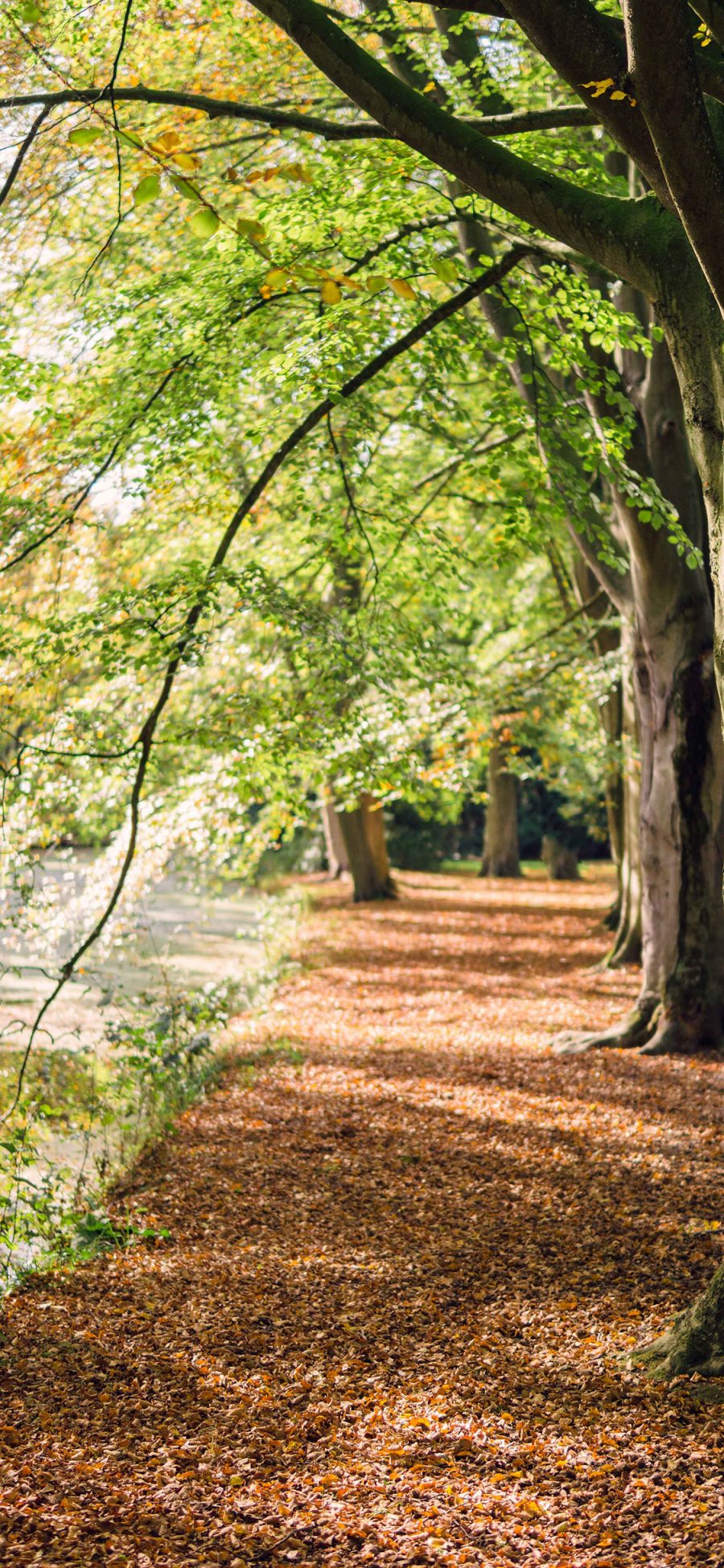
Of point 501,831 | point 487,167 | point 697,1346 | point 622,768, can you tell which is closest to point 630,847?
point 622,768

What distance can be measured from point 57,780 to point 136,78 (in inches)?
191

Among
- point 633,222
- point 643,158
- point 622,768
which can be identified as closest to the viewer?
point 643,158

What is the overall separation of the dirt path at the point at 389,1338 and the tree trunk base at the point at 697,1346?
14 cm

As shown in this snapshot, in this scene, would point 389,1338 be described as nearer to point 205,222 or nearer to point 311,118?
point 205,222

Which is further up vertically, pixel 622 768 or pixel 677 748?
pixel 622 768

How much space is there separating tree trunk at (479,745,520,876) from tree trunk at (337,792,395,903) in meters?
5.39

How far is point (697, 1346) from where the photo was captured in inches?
154

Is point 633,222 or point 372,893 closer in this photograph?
point 633,222

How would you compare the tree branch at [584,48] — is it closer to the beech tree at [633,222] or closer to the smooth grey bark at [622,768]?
the beech tree at [633,222]

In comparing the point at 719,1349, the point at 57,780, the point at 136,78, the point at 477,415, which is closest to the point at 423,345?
the point at 136,78

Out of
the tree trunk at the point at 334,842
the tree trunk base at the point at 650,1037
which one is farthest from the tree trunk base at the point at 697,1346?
the tree trunk at the point at 334,842

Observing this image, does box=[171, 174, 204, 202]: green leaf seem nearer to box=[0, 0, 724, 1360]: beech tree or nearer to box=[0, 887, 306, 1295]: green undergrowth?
box=[0, 0, 724, 1360]: beech tree

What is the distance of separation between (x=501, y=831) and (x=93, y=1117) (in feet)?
68.7

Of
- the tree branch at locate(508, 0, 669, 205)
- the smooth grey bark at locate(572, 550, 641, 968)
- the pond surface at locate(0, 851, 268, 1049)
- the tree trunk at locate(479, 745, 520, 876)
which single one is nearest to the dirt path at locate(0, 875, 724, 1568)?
the pond surface at locate(0, 851, 268, 1049)
